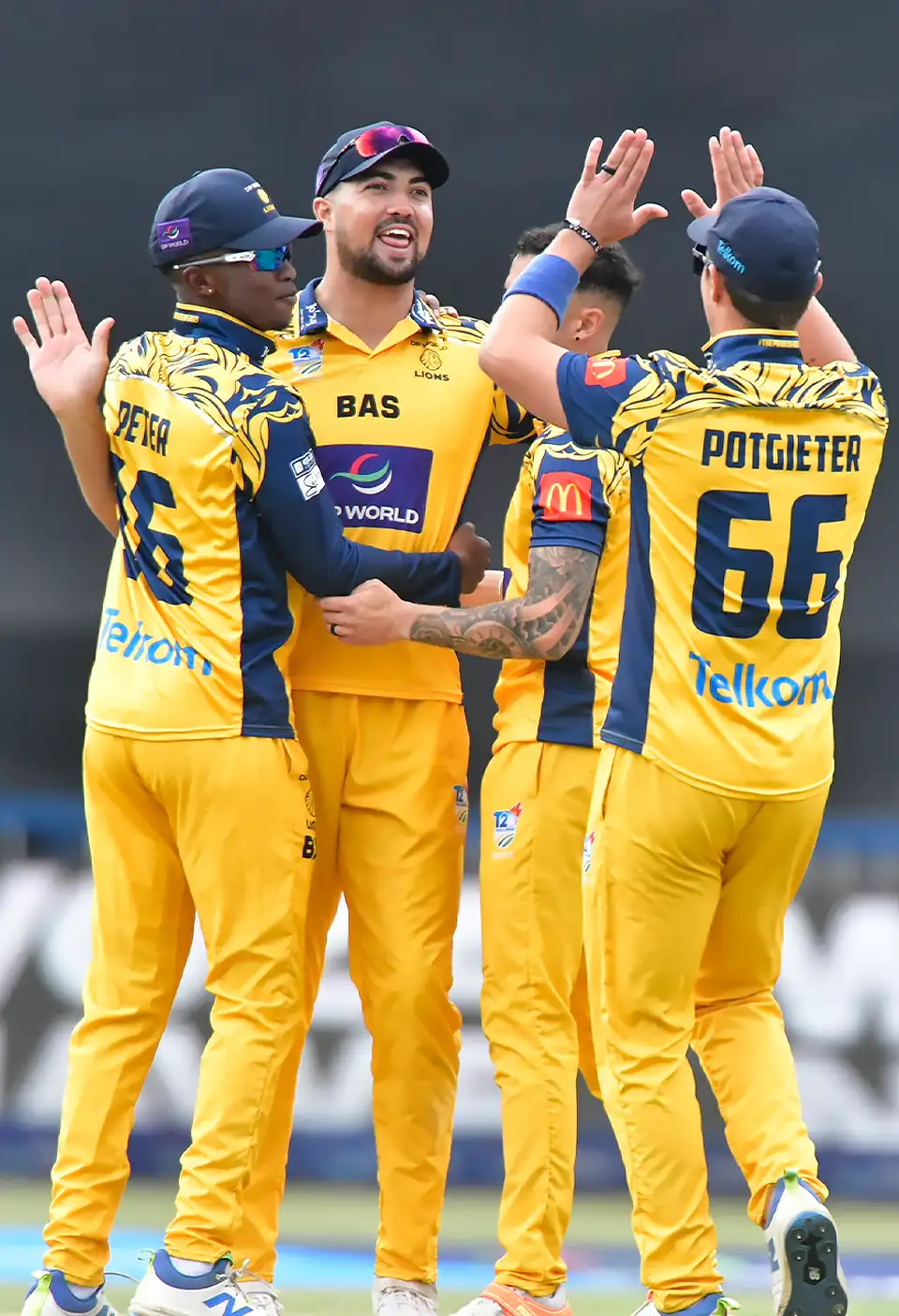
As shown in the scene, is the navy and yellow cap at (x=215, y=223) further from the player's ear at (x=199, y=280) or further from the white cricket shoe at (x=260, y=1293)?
the white cricket shoe at (x=260, y=1293)

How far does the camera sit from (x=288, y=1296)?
3982 millimetres

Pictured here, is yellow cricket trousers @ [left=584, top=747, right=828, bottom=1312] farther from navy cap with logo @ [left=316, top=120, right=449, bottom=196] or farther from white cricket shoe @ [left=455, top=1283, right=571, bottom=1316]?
navy cap with logo @ [left=316, top=120, right=449, bottom=196]

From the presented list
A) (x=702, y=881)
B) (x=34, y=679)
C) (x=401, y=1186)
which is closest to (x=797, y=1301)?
(x=702, y=881)

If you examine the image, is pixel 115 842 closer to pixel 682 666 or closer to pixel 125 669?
pixel 125 669

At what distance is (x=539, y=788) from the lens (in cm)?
355

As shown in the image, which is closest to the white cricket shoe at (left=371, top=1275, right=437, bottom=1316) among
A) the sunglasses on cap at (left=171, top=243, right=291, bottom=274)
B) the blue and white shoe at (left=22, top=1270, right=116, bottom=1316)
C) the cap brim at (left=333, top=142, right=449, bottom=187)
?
the blue and white shoe at (left=22, top=1270, right=116, bottom=1316)

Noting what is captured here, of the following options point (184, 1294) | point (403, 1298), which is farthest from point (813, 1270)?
point (184, 1294)

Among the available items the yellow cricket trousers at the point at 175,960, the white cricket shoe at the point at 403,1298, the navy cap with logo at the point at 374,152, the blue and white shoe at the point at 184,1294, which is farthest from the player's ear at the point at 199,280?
the white cricket shoe at the point at 403,1298

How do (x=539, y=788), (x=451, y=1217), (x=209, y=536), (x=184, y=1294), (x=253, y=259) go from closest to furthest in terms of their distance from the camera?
1. (x=184, y=1294)
2. (x=209, y=536)
3. (x=253, y=259)
4. (x=539, y=788)
5. (x=451, y=1217)

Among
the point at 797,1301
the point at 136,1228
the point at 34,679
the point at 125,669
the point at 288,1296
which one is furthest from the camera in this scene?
the point at 34,679

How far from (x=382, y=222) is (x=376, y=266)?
0.27 ft

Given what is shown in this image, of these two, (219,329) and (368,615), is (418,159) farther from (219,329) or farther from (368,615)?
(368,615)

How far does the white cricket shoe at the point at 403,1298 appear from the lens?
3430mm

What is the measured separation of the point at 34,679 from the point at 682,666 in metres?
2.64
